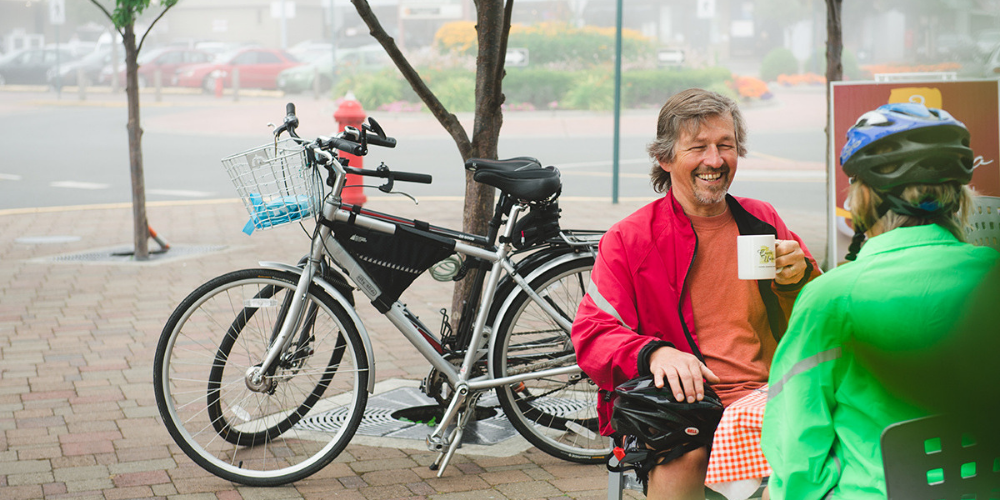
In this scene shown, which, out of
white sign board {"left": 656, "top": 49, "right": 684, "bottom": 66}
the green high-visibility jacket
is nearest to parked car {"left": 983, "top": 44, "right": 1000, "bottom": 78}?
the green high-visibility jacket

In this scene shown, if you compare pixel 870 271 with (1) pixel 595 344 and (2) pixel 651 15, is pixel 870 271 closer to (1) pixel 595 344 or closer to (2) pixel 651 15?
(1) pixel 595 344

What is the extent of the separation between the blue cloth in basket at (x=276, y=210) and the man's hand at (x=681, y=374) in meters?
1.60

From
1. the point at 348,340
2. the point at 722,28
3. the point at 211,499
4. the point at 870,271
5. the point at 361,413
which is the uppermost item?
the point at 722,28

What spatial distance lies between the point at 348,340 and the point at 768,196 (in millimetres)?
11466

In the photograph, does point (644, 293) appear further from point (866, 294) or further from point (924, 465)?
point (924, 465)

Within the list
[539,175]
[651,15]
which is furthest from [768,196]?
[651,15]

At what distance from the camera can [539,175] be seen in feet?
12.0

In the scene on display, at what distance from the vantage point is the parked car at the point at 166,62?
34.4 metres

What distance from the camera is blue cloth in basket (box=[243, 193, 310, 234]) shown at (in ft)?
11.5

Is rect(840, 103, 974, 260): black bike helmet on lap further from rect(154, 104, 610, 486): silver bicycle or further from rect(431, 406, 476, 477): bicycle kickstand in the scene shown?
rect(431, 406, 476, 477): bicycle kickstand

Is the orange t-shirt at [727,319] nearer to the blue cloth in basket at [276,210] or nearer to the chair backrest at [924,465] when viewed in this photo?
the chair backrest at [924,465]

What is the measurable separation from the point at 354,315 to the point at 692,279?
1.41m

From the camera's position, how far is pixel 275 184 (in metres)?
3.52

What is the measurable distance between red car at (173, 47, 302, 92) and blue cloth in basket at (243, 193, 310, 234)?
31.9 metres
